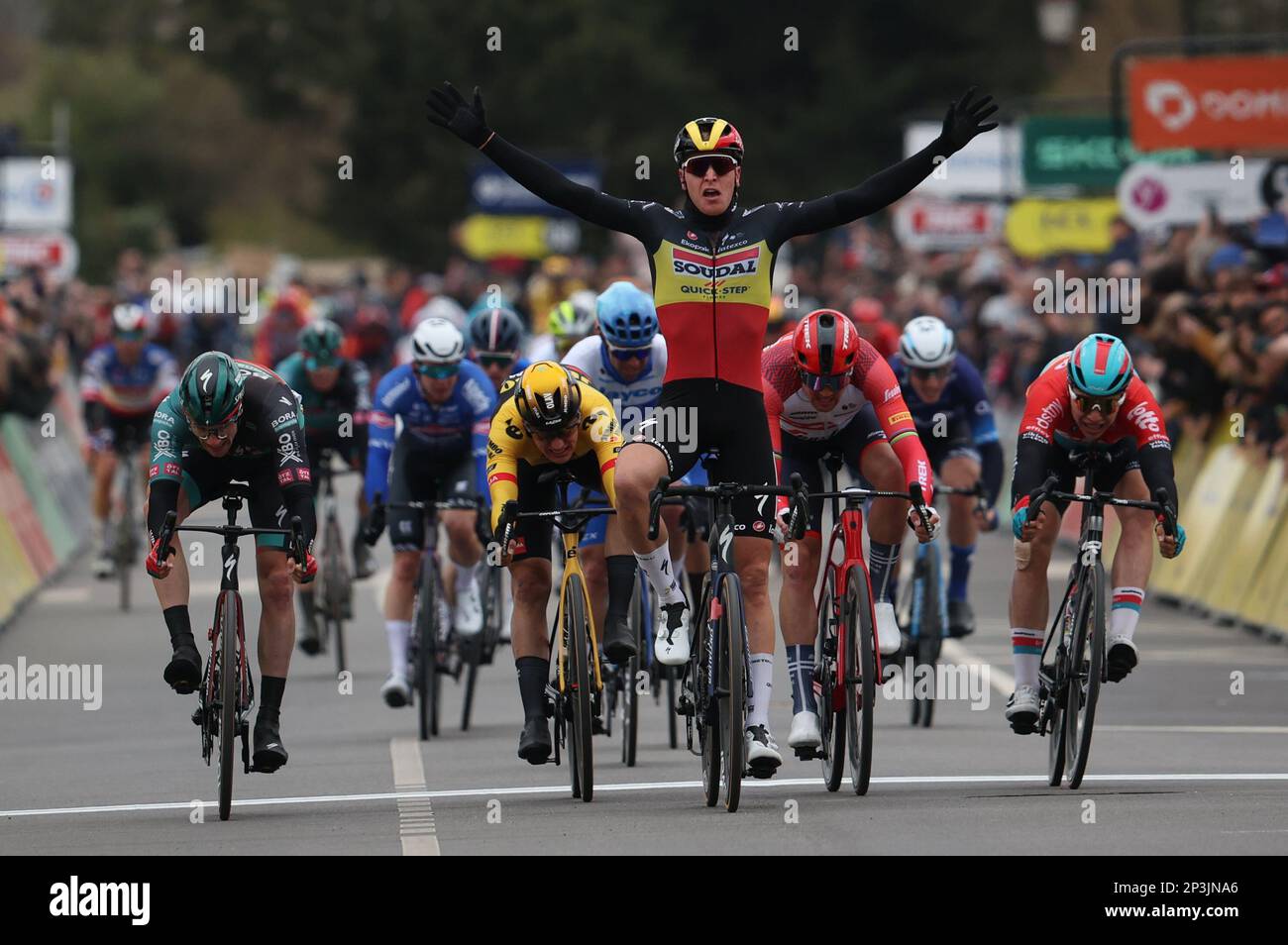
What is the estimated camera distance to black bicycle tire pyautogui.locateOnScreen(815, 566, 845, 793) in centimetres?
1223

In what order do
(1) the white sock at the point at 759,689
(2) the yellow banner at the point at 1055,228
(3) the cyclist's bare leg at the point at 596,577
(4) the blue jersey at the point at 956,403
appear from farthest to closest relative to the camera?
1. (2) the yellow banner at the point at 1055,228
2. (4) the blue jersey at the point at 956,403
3. (3) the cyclist's bare leg at the point at 596,577
4. (1) the white sock at the point at 759,689

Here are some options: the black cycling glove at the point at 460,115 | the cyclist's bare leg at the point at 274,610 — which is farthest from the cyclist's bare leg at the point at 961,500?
the black cycling glove at the point at 460,115

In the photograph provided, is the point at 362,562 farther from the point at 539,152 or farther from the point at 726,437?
the point at 539,152

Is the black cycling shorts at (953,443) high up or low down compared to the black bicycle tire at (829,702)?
up

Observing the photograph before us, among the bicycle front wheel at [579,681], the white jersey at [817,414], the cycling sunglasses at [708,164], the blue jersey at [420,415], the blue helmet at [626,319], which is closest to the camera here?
the cycling sunglasses at [708,164]

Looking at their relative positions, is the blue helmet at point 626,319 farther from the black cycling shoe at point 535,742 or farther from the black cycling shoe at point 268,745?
the black cycling shoe at point 268,745

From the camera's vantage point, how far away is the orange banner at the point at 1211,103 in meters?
27.4

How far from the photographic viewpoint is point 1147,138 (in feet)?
90.2

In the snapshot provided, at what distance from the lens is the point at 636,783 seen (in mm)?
13203

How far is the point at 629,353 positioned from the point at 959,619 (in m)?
3.45

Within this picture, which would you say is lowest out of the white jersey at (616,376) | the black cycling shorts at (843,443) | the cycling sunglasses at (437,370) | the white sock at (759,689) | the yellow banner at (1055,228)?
the white sock at (759,689)

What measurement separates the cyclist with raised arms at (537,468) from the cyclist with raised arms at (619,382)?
12 centimetres

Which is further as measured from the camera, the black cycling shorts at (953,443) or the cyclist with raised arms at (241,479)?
the black cycling shorts at (953,443)
